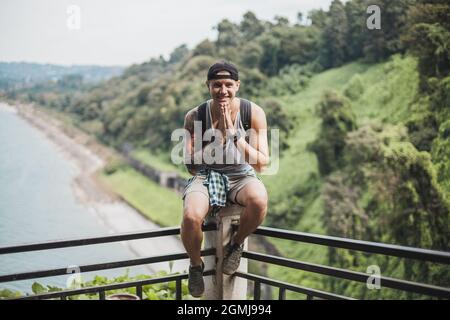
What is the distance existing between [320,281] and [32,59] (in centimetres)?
999

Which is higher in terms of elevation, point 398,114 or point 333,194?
point 398,114

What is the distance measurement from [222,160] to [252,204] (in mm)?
281

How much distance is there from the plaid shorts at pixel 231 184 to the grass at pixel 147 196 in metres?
19.3

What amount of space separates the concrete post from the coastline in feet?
39.7

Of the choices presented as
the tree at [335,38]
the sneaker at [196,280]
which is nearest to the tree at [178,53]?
the tree at [335,38]

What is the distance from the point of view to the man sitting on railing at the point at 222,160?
7.48 ft

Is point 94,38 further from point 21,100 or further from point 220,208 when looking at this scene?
point 220,208

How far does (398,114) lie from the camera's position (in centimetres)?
1608

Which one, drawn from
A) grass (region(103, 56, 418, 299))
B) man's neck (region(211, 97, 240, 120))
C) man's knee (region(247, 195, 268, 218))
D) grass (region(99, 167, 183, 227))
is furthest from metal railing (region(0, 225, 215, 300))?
grass (region(99, 167, 183, 227))

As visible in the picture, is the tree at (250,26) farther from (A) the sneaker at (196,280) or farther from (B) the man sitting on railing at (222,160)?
(A) the sneaker at (196,280)

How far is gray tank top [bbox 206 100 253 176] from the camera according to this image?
2350mm

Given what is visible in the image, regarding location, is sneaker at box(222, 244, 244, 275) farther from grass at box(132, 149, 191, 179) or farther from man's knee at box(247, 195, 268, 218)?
grass at box(132, 149, 191, 179)

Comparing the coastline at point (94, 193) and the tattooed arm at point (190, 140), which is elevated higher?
the tattooed arm at point (190, 140)
